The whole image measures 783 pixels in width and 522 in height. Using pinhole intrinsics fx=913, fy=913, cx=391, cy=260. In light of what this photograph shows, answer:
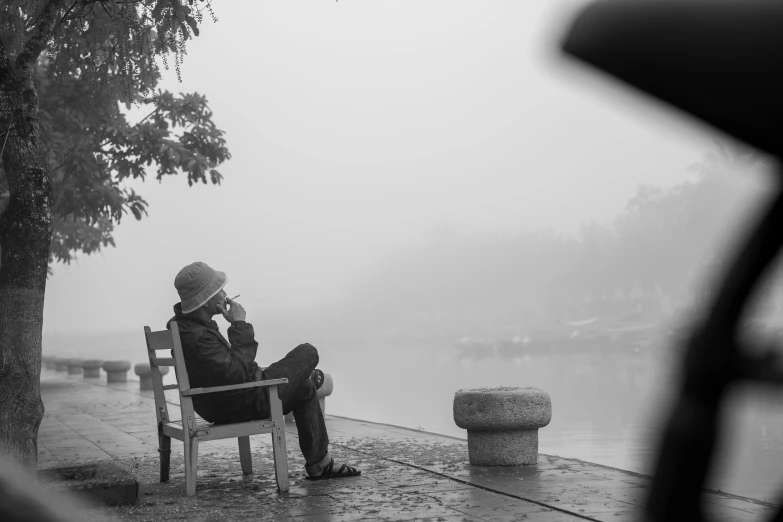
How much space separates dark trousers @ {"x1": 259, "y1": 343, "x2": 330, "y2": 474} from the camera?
6.68 meters

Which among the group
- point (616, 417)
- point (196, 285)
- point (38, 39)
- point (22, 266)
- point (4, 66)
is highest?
point (38, 39)

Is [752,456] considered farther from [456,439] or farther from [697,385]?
[697,385]

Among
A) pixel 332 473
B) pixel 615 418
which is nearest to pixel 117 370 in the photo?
pixel 615 418

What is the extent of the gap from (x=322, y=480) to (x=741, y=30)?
6.73m

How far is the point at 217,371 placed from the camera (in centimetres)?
643

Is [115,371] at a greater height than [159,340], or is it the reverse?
[159,340]

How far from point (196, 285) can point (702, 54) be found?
6.40 metres

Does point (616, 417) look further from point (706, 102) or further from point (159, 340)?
point (706, 102)

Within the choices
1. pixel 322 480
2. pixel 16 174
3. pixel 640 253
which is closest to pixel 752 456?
pixel 322 480

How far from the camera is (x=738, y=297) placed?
0.68m

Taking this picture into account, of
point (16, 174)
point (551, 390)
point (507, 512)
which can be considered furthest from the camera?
point (551, 390)

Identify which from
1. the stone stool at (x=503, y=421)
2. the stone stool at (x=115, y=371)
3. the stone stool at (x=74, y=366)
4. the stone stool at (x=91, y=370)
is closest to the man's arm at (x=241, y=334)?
the stone stool at (x=503, y=421)

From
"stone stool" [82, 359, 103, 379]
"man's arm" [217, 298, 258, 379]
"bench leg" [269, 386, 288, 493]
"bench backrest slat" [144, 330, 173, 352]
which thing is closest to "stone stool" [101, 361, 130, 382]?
"stone stool" [82, 359, 103, 379]

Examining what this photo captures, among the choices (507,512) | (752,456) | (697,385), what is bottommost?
(752,456)
